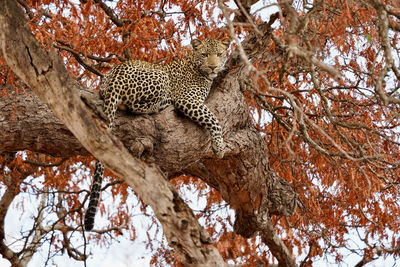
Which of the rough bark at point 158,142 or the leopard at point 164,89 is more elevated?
the leopard at point 164,89

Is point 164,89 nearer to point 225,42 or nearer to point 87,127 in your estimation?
point 225,42

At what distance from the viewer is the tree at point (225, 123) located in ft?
14.5

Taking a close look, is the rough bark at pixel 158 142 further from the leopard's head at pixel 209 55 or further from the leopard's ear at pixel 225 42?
the leopard's ear at pixel 225 42

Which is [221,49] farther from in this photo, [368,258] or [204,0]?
[368,258]

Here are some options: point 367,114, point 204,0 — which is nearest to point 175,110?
point 204,0

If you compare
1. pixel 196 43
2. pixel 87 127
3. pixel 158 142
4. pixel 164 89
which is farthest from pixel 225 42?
pixel 87 127

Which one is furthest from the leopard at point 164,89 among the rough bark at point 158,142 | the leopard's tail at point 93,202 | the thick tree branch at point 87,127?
the thick tree branch at point 87,127

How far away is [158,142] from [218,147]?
0.94 m

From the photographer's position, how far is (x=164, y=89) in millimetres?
6648

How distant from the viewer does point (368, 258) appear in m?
9.48

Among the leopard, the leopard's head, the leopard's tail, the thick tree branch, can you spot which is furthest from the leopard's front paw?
the thick tree branch

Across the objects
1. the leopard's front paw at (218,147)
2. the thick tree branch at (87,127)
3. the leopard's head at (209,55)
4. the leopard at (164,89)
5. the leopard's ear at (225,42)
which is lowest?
the thick tree branch at (87,127)

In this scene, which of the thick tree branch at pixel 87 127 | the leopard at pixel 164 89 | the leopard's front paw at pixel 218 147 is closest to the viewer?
the thick tree branch at pixel 87 127

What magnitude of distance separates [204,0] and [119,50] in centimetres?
158
